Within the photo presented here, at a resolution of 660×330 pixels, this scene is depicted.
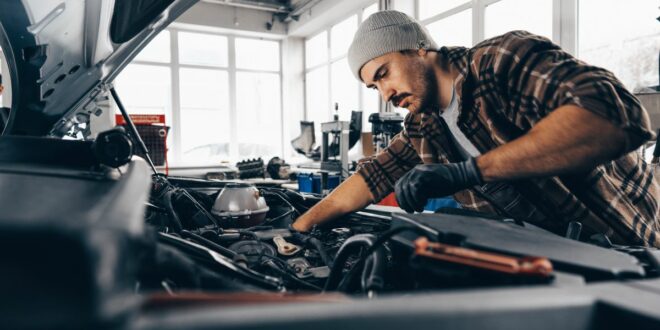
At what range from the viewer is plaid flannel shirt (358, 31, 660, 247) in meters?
0.88

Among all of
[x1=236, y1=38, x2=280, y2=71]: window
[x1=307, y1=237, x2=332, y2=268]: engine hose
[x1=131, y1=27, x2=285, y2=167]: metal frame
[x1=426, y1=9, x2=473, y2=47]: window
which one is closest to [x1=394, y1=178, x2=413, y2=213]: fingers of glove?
[x1=307, y1=237, x2=332, y2=268]: engine hose

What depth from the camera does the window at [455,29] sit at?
5.03m

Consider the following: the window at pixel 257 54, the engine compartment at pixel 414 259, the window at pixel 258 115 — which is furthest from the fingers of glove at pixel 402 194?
the window at pixel 257 54

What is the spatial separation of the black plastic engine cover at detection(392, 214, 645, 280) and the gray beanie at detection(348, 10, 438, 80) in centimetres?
79

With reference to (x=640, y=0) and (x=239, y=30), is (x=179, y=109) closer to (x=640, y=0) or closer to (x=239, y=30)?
(x=239, y=30)

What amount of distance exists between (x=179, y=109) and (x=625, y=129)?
8.05 m

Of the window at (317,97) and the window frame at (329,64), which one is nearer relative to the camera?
the window frame at (329,64)

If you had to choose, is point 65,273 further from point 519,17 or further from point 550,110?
point 519,17

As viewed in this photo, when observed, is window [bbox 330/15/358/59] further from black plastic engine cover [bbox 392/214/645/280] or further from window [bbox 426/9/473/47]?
black plastic engine cover [bbox 392/214/645/280]

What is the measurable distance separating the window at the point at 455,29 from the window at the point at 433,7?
13cm

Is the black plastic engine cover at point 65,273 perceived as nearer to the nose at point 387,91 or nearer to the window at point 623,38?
the nose at point 387,91

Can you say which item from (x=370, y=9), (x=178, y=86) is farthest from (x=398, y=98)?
(x=178, y=86)

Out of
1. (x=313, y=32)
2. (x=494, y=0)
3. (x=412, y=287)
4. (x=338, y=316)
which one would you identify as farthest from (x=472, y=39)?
(x=338, y=316)

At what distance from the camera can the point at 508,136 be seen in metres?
1.18
